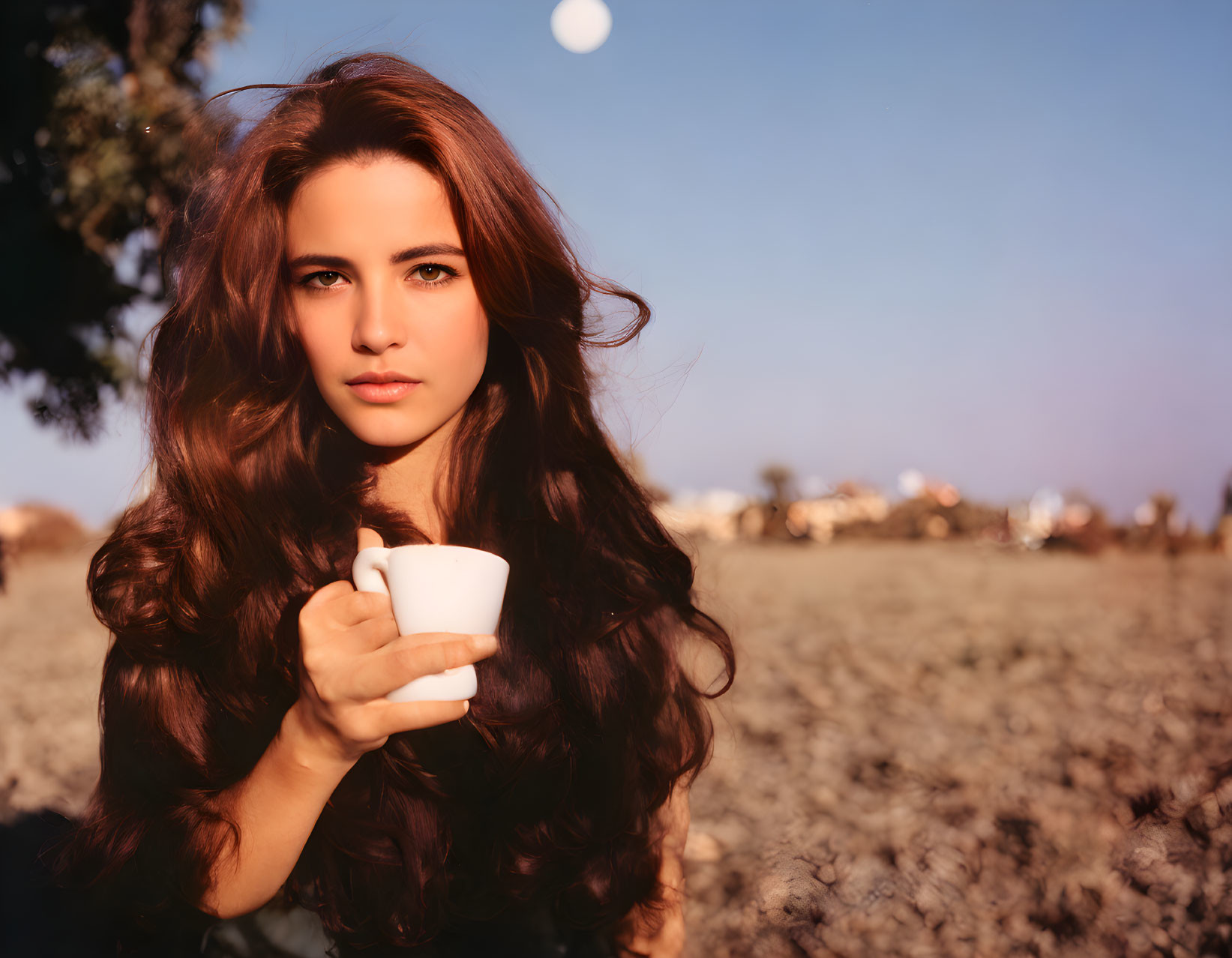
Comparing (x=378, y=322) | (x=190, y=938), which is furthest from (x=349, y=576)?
(x=190, y=938)

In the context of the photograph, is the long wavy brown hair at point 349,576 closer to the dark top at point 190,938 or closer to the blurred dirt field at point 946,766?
the dark top at point 190,938

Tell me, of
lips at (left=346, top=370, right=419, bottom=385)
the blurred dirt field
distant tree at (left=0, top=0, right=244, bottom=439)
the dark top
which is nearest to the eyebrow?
lips at (left=346, top=370, right=419, bottom=385)

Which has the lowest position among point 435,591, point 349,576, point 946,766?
point 946,766

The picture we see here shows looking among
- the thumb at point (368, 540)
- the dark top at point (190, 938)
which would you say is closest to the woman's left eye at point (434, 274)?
the thumb at point (368, 540)

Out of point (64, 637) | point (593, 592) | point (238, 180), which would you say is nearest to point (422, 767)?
point (593, 592)

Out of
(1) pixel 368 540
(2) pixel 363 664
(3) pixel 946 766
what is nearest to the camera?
(2) pixel 363 664

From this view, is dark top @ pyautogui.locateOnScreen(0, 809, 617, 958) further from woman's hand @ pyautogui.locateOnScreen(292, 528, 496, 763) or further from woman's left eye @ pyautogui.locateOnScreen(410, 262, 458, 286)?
woman's left eye @ pyautogui.locateOnScreen(410, 262, 458, 286)

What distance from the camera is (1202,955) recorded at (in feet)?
5.99

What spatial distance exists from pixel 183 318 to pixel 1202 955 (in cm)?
250

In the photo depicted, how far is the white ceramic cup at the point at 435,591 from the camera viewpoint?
1.12 m

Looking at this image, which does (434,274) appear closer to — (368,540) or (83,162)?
(368,540)

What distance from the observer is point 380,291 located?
1.29m

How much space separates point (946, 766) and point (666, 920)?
160cm

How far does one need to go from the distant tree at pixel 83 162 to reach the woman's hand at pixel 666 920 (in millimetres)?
2630
